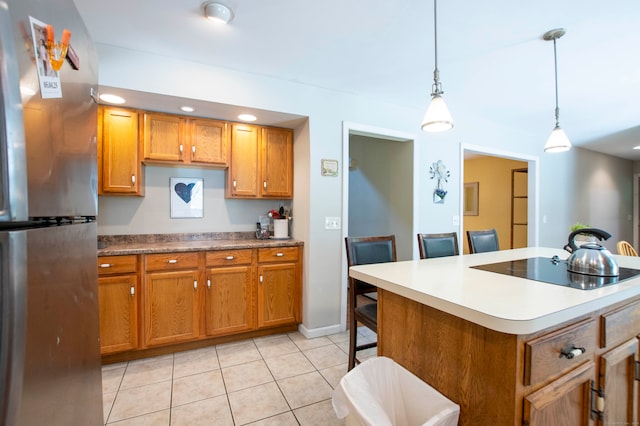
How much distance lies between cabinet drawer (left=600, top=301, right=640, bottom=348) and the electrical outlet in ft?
6.64

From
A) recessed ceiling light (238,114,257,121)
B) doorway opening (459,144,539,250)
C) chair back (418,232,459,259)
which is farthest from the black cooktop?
doorway opening (459,144,539,250)

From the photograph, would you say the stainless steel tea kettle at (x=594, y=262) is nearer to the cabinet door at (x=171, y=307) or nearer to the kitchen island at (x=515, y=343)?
the kitchen island at (x=515, y=343)

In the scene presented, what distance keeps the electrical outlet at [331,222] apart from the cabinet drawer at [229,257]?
769 mm

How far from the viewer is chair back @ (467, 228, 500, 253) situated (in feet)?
8.03

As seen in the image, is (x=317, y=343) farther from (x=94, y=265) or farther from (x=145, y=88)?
(x=145, y=88)

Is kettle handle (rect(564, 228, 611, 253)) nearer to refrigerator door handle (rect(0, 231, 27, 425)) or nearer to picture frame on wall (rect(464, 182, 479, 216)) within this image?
refrigerator door handle (rect(0, 231, 27, 425))

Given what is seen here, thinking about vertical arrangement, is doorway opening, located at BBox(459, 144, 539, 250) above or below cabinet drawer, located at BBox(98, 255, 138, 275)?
above

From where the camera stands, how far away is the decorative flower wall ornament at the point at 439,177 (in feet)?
11.4

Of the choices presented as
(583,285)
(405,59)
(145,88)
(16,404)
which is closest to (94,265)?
(16,404)

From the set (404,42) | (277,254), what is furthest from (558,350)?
(277,254)

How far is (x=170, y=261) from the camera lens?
2.38 m

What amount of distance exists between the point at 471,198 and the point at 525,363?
6.10 meters

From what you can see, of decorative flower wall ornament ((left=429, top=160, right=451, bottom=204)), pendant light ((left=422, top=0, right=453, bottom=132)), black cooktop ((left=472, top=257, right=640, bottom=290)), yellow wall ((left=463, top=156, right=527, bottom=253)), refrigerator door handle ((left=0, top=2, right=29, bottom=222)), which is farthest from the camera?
yellow wall ((left=463, top=156, right=527, bottom=253))

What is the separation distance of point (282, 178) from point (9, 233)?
2564mm
